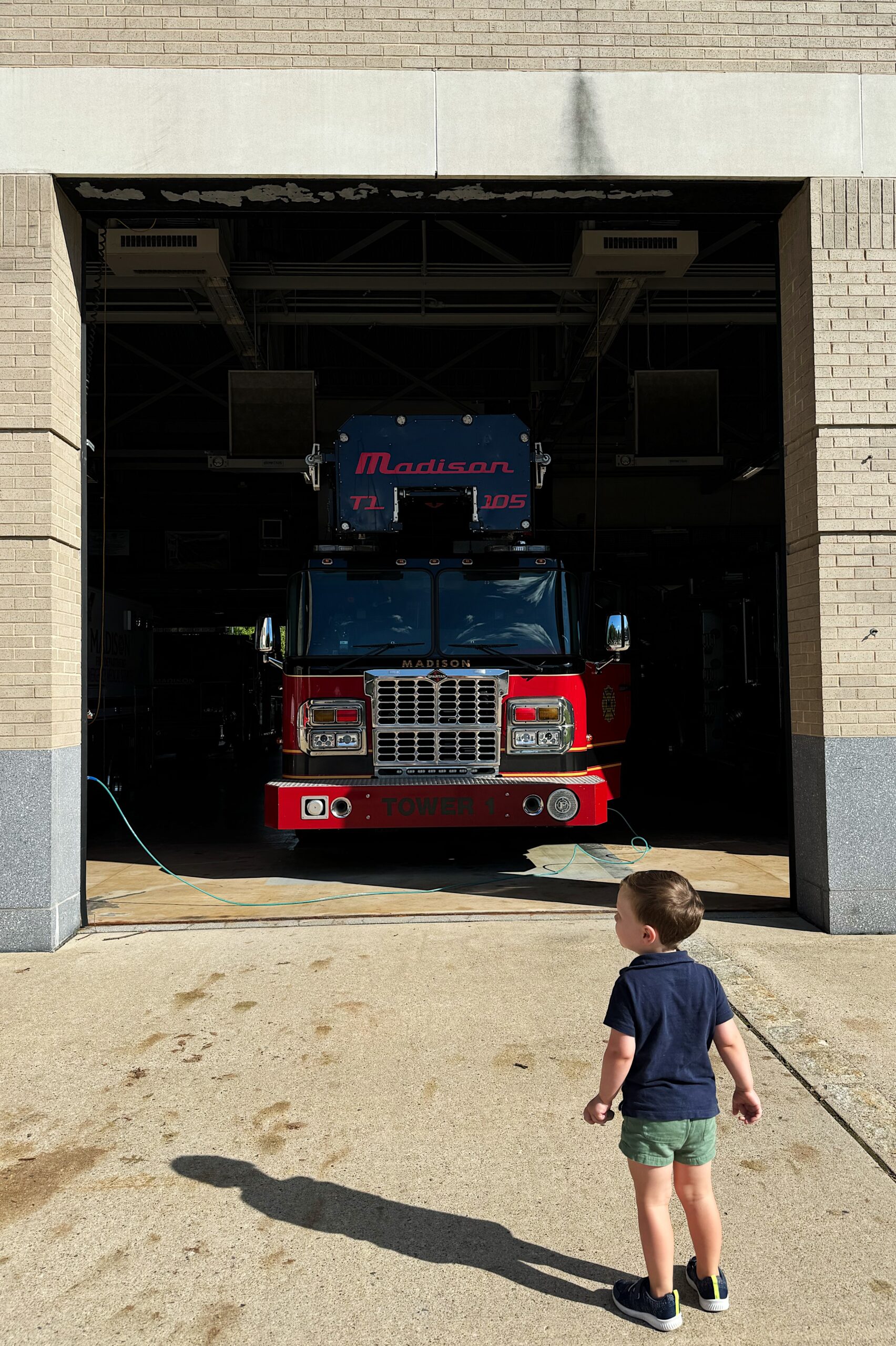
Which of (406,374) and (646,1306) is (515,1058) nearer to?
(646,1306)

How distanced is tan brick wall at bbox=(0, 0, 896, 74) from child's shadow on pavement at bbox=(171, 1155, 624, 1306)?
6.01m

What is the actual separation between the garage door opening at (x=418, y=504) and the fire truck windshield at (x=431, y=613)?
25cm

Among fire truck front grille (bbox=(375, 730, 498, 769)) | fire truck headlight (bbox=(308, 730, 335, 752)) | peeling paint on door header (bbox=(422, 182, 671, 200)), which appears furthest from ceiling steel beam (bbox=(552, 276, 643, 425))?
fire truck headlight (bbox=(308, 730, 335, 752))

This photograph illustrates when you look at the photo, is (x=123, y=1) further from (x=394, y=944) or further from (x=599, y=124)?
(x=394, y=944)

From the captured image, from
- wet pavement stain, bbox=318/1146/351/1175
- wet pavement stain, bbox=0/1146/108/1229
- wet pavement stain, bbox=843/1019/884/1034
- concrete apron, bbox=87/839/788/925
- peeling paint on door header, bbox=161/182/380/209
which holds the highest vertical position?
peeling paint on door header, bbox=161/182/380/209

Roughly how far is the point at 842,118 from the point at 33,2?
16.5ft

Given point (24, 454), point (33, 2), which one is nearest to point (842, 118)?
point (33, 2)

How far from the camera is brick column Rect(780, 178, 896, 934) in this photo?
5.56 metres

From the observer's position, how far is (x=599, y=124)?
5.68 meters

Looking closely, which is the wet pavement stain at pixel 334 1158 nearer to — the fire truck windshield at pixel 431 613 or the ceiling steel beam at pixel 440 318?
the fire truck windshield at pixel 431 613

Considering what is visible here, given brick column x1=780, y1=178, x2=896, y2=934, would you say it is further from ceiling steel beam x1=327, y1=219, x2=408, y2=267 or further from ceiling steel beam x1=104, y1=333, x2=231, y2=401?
ceiling steel beam x1=104, y1=333, x2=231, y2=401

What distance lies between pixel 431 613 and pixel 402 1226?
517 cm

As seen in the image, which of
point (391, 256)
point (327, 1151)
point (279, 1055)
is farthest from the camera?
point (391, 256)

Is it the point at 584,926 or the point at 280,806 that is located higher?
the point at 280,806
